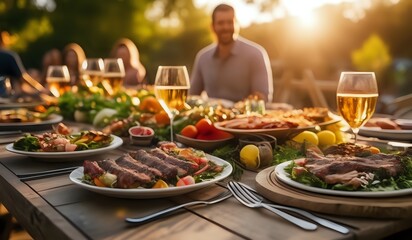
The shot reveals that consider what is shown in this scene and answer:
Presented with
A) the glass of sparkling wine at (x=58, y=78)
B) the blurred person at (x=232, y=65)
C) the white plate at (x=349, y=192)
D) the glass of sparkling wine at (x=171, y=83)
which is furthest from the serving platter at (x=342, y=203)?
the blurred person at (x=232, y=65)

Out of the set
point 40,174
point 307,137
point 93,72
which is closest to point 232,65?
point 93,72

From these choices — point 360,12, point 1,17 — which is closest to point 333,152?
point 360,12

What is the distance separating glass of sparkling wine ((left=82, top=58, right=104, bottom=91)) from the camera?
141 inches

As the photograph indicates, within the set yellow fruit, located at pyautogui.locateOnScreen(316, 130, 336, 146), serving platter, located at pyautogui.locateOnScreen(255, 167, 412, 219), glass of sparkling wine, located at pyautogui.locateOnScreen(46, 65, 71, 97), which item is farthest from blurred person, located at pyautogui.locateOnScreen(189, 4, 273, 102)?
serving platter, located at pyautogui.locateOnScreen(255, 167, 412, 219)

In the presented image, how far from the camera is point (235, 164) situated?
1.54m

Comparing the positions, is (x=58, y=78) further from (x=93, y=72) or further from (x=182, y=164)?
(x=182, y=164)

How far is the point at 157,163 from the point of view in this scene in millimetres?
1323

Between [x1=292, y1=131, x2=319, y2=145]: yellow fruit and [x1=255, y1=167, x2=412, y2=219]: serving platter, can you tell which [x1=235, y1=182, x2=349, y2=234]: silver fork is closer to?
[x1=255, y1=167, x2=412, y2=219]: serving platter

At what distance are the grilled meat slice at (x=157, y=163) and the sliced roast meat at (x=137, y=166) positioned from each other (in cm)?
2

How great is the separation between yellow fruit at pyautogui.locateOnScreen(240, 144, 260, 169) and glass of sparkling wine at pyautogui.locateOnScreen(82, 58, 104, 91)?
2.22 meters

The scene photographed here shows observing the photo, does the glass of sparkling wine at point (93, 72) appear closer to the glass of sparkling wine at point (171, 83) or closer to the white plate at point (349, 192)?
the glass of sparkling wine at point (171, 83)

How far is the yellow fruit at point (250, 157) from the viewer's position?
5.18 feet

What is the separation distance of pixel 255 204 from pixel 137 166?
0.37 metres

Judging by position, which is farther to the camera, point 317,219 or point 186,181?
point 186,181
